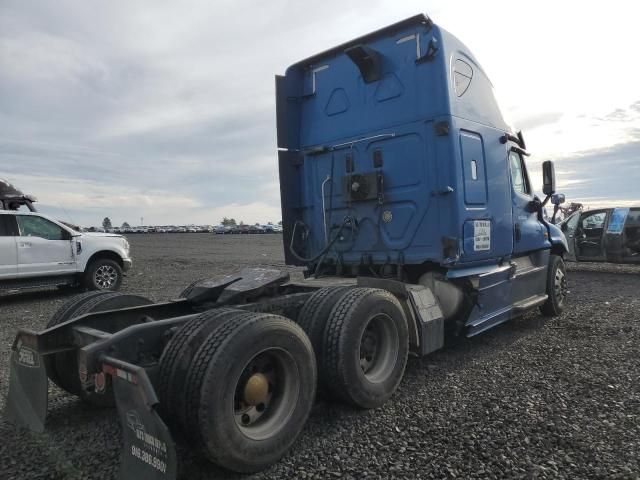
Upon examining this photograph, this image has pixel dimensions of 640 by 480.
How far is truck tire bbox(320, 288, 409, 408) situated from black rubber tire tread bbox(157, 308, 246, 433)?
97 cm

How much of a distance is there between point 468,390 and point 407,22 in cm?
373

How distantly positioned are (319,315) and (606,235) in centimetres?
1088

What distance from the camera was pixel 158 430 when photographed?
2365 mm

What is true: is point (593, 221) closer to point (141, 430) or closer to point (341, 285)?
point (341, 285)

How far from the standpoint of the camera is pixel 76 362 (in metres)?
3.61

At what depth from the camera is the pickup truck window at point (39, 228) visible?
31.1ft

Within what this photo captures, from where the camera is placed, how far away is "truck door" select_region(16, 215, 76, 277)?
30.7ft

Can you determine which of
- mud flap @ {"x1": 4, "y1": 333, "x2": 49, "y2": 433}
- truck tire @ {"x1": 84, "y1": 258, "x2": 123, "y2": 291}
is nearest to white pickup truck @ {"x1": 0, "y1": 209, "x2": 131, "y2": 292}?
truck tire @ {"x1": 84, "y1": 258, "x2": 123, "y2": 291}

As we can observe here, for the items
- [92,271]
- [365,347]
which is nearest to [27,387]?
[365,347]

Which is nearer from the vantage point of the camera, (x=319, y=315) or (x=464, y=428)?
(x=464, y=428)

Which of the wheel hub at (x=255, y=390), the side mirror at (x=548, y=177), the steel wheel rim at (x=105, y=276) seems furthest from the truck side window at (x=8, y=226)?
the side mirror at (x=548, y=177)

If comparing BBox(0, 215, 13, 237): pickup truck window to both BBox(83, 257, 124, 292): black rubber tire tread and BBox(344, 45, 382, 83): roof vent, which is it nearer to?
BBox(83, 257, 124, 292): black rubber tire tread

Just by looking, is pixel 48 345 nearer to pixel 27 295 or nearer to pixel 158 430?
pixel 158 430

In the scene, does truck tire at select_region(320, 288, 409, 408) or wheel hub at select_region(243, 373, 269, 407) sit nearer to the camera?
wheel hub at select_region(243, 373, 269, 407)
